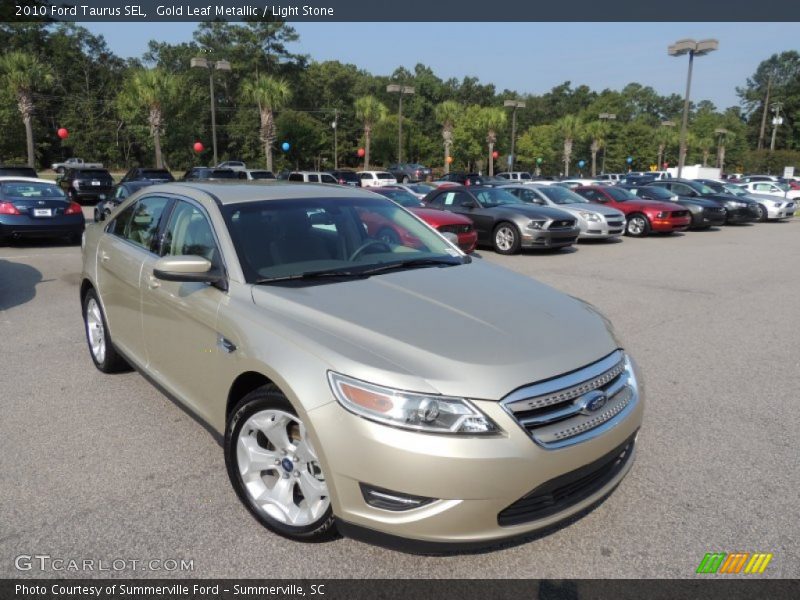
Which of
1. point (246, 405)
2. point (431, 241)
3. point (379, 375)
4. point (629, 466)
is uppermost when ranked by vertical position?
point (431, 241)

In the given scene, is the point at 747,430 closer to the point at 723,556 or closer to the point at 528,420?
the point at 723,556

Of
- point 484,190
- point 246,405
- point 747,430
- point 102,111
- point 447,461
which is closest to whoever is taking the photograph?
point 447,461

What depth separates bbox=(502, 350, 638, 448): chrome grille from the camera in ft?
7.84

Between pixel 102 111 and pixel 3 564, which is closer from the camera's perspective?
pixel 3 564

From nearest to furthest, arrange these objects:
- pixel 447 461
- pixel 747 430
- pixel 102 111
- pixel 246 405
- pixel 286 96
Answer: pixel 447 461 → pixel 246 405 → pixel 747 430 → pixel 286 96 → pixel 102 111

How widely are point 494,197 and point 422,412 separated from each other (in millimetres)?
13092

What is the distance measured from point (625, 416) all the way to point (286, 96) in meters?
40.5

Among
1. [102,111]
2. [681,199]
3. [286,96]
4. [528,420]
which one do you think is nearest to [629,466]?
[528,420]

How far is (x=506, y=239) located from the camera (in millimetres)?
13664

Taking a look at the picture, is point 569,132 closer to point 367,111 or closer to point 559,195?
point 367,111

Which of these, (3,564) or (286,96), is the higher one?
(286,96)

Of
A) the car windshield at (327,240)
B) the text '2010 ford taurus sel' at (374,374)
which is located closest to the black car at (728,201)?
the car windshield at (327,240)

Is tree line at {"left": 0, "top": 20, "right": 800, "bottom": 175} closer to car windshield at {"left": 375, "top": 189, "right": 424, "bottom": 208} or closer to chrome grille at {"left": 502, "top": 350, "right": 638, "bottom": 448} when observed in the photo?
car windshield at {"left": 375, "top": 189, "right": 424, "bottom": 208}

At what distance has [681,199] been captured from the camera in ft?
66.4
